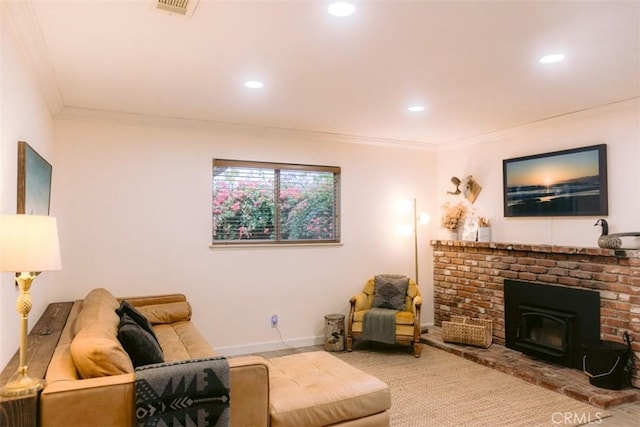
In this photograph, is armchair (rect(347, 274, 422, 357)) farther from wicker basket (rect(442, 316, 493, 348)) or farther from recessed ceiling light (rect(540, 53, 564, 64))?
recessed ceiling light (rect(540, 53, 564, 64))

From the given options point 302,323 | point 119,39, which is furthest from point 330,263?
A: point 119,39

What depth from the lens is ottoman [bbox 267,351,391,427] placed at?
2.25 meters

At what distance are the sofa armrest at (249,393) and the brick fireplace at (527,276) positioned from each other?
3.17 m

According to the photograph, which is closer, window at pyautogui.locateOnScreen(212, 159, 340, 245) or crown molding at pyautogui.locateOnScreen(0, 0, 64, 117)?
crown molding at pyautogui.locateOnScreen(0, 0, 64, 117)

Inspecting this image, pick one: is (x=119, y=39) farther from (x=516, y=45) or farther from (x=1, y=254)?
(x=516, y=45)

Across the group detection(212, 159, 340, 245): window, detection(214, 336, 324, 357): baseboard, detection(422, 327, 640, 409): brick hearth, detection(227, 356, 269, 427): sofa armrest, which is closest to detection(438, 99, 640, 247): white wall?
detection(422, 327, 640, 409): brick hearth

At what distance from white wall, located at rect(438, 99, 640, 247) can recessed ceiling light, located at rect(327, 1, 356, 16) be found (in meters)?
2.97

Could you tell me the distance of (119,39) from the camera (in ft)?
8.13

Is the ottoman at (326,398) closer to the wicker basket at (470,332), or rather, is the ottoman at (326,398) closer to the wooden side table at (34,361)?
the wooden side table at (34,361)

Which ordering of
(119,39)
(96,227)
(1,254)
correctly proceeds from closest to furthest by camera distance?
(1,254)
(119,39)
(96,227)

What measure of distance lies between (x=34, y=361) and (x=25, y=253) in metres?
0.78

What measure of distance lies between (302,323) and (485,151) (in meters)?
3.02

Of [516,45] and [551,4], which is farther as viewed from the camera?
[516,45]

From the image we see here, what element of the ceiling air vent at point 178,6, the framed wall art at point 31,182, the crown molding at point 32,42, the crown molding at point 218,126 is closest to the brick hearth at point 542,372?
the crown molding at point 218,126
